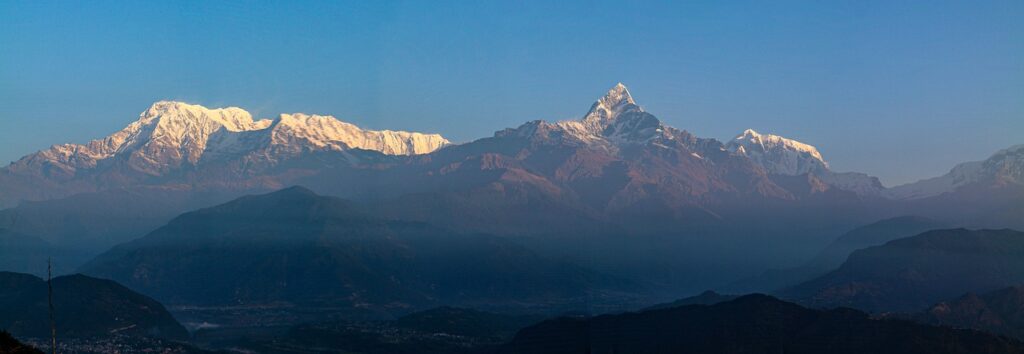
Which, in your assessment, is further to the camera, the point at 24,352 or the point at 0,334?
the point at 0,334
